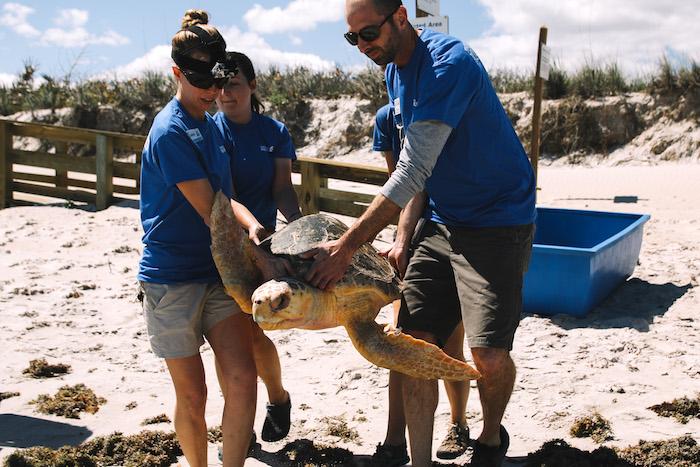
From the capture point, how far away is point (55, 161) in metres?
9.92

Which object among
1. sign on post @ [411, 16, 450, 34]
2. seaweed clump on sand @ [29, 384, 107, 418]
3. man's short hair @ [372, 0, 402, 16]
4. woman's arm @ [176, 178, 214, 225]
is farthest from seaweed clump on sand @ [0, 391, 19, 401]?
sign on post @ [411, 16, 450, 34]

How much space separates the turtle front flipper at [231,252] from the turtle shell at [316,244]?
176 mm

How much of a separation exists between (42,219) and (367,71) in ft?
30.8

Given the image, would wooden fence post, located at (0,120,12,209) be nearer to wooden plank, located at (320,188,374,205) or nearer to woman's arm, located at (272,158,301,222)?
wooden plank, located at (320,188,374,205)

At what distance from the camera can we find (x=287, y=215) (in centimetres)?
315

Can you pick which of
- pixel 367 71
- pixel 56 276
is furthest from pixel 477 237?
pixel 367 71

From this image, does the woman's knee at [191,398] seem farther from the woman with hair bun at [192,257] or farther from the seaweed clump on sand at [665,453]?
the seaweed clump on sand at [665,453]

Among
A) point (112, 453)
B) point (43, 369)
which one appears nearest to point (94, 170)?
point (43, 369)

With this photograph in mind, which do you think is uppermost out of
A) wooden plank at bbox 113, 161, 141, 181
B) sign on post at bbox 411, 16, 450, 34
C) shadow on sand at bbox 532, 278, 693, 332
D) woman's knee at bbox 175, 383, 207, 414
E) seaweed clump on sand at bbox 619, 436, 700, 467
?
sign on post at bbox 411, 16, 450, 34

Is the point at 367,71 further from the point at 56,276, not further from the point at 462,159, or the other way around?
the point at 462,159

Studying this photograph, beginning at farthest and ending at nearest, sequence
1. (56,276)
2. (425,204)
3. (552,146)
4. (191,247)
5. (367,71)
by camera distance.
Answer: (367,71), (552,146), (56,276), (425,204), (191,247)

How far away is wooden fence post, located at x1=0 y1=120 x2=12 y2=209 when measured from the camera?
32.2 feet

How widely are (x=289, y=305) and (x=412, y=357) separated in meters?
0.53

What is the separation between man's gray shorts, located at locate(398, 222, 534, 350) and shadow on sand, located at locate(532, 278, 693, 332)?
2198 mm
